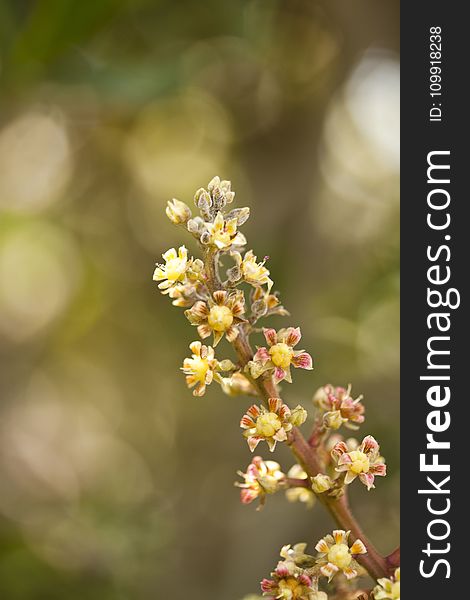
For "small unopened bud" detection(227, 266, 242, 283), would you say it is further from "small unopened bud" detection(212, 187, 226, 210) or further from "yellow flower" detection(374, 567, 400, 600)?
"yellow flower" detection(374, 567, 400, 600)

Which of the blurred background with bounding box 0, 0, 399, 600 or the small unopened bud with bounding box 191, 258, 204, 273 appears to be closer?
the small unopened bud with bounding box 191, 258, 204, 273

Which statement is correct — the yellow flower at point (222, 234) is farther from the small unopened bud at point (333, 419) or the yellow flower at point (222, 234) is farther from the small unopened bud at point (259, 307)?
the small unopened bud at point (333, 419)

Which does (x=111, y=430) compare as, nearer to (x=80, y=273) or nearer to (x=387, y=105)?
(x=80, y=273)

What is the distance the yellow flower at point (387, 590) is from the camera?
0.60 m

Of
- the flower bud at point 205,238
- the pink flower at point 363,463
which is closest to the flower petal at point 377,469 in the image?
the pink flower at point 363,463

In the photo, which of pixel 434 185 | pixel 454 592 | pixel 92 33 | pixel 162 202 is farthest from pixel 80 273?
pixel 454 592

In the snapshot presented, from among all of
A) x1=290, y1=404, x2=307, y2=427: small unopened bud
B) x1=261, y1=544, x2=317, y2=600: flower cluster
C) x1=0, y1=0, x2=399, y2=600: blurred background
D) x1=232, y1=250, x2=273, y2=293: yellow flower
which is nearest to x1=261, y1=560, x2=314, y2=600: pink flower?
x1=261, y1=544, x2=317, y2=600: flower cluster

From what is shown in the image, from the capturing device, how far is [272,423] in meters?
0.60

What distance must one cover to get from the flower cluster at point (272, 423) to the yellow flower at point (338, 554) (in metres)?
0.09

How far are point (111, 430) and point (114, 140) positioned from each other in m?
1.05

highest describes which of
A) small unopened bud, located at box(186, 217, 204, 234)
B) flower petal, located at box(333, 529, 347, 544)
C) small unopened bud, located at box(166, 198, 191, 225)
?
small unopened bud, located at box(166, 198, 191, 225)

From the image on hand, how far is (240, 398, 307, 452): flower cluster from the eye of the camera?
0.60 meters

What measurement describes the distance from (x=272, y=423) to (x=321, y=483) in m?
0.07

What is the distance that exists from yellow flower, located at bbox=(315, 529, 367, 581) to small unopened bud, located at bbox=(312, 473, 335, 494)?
0.03 m
